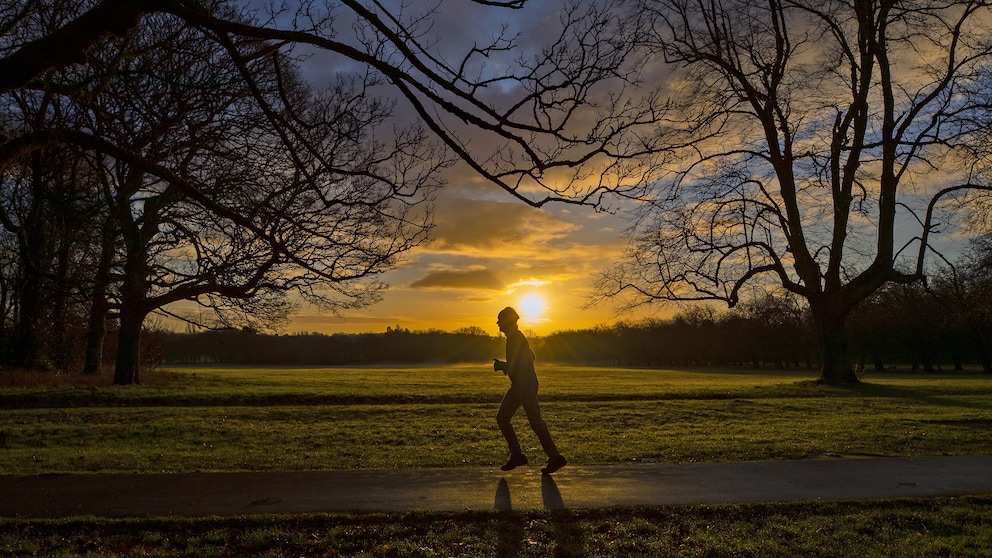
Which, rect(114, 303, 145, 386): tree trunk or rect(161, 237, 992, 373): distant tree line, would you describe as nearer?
rect(114, 303, 145, 386): tree trunk

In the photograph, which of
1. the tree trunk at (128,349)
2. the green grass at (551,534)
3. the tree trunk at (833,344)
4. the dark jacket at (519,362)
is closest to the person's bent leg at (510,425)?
the dark jacket at (519,362)

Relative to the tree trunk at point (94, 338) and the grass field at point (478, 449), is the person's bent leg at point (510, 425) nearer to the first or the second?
the grass field at point (478, 449)

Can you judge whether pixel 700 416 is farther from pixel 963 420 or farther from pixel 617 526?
pixel 617 526

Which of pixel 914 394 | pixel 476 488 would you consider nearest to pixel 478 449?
pixel 476 488

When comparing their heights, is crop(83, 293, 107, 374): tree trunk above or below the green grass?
above

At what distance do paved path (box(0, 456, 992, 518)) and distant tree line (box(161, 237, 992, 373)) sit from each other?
16.1 meters

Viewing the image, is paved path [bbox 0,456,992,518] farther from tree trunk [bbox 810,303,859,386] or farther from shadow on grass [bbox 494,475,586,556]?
tree trunk [bbox 810,303,859,386]

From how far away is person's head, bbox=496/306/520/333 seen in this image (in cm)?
803

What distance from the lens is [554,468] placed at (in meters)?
7.80

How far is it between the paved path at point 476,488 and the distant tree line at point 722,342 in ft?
52.9

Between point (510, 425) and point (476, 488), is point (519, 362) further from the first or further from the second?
point (476, 488)

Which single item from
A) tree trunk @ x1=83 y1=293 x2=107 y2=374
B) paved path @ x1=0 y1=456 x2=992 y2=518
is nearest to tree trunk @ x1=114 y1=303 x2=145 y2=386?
tree trunk @ x1=83 y1=293 x2=107 y2=374

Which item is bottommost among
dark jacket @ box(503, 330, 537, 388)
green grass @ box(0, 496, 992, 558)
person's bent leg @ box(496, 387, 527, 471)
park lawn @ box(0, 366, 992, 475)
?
green grass @ box(0, 496, 992, 558)

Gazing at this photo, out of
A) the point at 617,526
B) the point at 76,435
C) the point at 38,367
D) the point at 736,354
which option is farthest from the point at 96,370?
the point at 736,354
